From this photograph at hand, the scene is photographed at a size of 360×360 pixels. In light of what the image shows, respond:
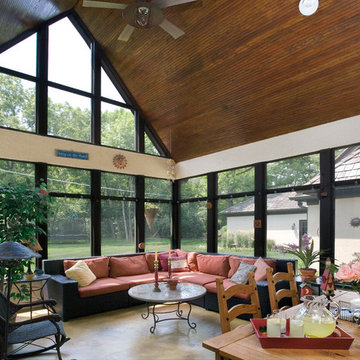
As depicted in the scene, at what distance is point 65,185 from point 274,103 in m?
4.22

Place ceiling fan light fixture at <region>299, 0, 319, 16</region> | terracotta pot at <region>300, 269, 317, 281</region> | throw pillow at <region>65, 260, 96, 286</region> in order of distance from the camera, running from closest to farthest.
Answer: ceiling fan light fixture at <region>299, 0, 319, 16</region>, terracotta pot at <region>300, 269, 317, 281</region>, throw pillow at <region>65, 260, 96, 286</region>

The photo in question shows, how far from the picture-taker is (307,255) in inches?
195

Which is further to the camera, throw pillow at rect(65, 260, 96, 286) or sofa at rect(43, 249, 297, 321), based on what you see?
throw pillow at rect(65, 260, 96, 286)

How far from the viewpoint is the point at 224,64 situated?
5.27 metres

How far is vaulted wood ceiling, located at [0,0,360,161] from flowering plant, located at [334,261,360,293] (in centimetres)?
337

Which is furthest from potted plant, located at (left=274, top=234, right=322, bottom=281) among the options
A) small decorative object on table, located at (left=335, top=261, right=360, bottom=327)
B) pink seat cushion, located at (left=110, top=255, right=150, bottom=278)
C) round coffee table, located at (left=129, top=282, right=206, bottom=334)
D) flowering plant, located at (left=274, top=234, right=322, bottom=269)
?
small decorative object on table, located at (left=335, top=261, right=360, bottom=327)

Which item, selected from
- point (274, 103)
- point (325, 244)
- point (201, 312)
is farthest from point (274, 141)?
point (201, 312)

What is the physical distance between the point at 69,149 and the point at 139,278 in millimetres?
2858

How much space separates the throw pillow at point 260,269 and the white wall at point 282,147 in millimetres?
1964

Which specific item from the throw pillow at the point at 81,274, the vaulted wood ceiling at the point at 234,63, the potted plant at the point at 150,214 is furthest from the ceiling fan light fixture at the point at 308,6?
the potted plant at the point at 150,214

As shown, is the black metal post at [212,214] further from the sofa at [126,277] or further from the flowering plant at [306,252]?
the flowering plant at [306,252]

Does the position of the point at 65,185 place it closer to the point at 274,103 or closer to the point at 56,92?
the point at 56,92

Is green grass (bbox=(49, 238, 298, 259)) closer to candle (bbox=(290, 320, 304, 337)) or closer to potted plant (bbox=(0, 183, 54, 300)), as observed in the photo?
potted plant (bbox=(0, 183, 54, 300))

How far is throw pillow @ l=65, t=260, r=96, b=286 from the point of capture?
5.02 m
